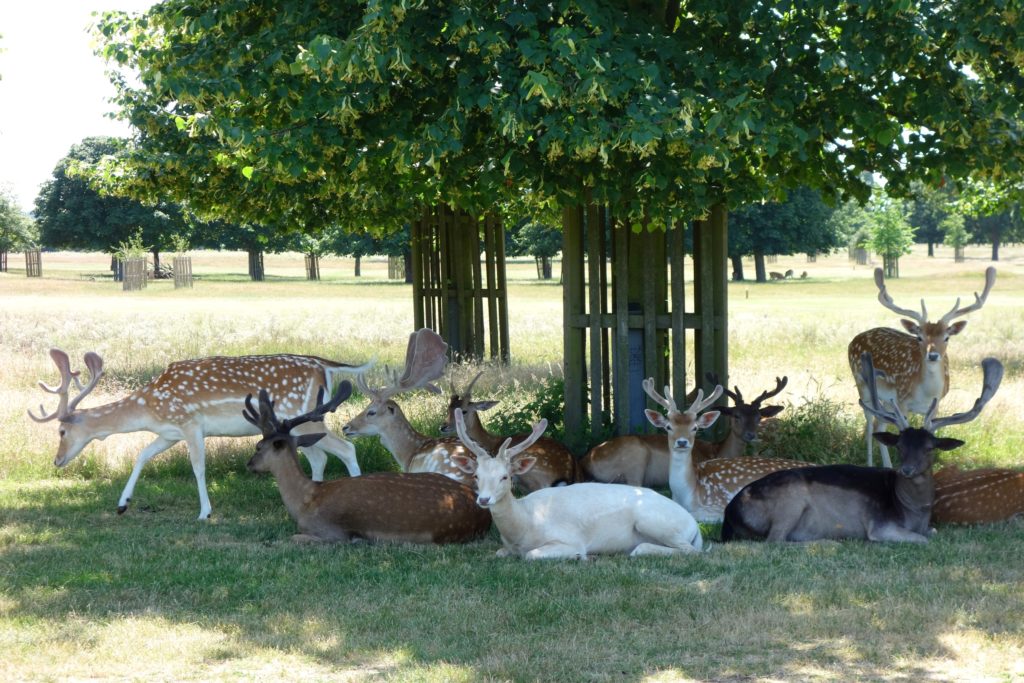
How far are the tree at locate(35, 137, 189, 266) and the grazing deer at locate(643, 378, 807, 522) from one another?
65.8 meters

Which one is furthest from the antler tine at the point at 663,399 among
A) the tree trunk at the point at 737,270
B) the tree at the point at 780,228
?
the tree trunk at the point at 737,270

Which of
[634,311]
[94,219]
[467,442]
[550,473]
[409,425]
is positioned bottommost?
[550,473]

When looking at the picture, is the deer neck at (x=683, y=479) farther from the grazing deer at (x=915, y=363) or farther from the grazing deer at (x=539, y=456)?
the grazing deer at (x=915, y=363)

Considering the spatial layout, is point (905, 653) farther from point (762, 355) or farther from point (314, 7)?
point (762, 355)

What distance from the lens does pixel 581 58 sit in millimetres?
7727

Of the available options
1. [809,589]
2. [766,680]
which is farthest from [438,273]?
[766,680]

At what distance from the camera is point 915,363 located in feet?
34.8

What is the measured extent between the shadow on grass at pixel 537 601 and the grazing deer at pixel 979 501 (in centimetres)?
13

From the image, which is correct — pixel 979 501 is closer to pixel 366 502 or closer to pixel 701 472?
pixel 701 472

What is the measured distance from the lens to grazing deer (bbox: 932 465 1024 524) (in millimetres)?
8102

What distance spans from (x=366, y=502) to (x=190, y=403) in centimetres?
199

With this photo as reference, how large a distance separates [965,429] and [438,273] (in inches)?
327

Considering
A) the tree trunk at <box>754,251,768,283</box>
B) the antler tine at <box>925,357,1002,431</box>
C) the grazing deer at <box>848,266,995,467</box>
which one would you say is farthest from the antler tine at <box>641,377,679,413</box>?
the tree trunk at <box>754,251,768,283</box>

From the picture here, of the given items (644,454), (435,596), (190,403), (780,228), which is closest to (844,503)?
(644,454)
